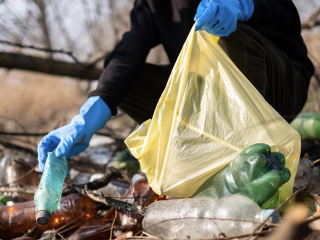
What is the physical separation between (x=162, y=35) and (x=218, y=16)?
657 millimetres

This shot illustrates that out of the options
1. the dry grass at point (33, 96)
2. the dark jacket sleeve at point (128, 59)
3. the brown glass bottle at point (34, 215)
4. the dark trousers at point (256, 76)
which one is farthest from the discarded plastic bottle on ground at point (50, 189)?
the dry grass at point (33, 96)

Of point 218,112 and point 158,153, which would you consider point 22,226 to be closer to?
point 158,153

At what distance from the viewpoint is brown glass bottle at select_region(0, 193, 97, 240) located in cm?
114

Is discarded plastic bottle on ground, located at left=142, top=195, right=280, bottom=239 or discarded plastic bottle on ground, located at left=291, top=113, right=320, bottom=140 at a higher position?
discarded plastic bottle on ground, located at left=142, top=195, right=280, bottom=239

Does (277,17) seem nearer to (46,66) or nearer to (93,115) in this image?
(93,115)

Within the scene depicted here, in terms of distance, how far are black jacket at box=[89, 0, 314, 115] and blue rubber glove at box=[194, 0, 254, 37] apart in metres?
0.24

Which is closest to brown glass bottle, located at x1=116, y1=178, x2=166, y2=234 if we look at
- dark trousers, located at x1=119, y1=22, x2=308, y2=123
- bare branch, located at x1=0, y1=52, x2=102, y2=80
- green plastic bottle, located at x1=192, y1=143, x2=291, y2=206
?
green plastic bottle, located at x1=192, y1=143, x2=291, y2=206

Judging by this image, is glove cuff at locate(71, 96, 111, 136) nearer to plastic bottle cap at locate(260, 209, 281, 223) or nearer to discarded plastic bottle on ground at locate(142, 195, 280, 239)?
discarded plastic bottle on ground at locate(142, 195, 280, 239)

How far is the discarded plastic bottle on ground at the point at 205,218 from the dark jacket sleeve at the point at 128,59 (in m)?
0.71

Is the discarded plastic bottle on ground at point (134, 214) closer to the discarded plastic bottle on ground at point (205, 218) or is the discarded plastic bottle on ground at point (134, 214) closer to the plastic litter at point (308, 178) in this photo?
the discarded plastic bottle on ground at point (205, 218)

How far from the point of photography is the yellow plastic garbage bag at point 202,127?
2.93ft

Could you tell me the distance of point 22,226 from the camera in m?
1.16

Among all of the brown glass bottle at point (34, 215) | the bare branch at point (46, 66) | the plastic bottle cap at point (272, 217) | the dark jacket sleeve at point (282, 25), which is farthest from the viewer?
the bare branch at point (46, 66)

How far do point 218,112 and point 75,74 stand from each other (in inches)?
70.5
